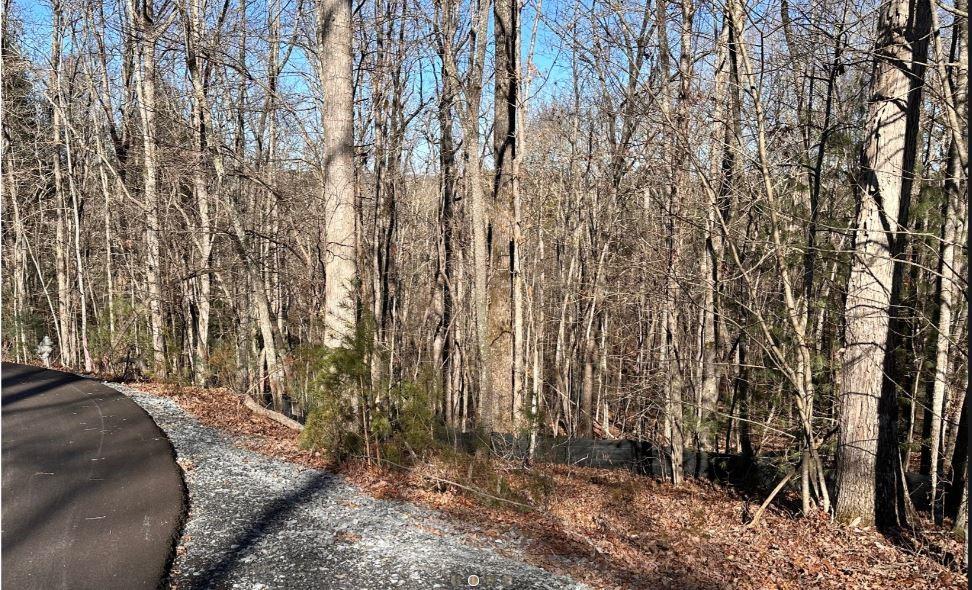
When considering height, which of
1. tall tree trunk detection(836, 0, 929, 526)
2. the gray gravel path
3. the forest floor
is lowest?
the forest floor

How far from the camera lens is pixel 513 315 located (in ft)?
31.6

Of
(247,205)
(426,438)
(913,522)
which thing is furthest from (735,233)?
(247,205)

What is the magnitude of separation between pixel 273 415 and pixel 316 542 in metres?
5.03

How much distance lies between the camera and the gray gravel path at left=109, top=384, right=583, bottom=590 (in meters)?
4.30

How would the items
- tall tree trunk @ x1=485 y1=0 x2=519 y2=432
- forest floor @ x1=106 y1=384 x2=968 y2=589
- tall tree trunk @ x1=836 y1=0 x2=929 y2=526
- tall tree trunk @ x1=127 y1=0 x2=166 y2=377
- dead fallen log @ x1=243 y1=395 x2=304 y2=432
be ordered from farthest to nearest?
tall tree trunk @ x1=127 y1=0 x2=166 y2=377 < tall tree trunk @ x1=485 y1=0 x2=519 y2=432 < dead fallen log @ x1=243 y1=395 x2=304 y2=432 < tall tree trunk @ x1=836 y1=0 x2=929 y2=526 < forest floor @ x1=106 y1=384 x2=968 y2=589

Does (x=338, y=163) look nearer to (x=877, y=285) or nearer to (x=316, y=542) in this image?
(x=316, y=542)

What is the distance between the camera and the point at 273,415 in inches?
374

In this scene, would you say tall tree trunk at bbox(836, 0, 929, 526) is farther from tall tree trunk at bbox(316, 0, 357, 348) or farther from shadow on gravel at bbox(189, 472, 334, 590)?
tall tree trunk at bbox(316, 0, 357, 348)

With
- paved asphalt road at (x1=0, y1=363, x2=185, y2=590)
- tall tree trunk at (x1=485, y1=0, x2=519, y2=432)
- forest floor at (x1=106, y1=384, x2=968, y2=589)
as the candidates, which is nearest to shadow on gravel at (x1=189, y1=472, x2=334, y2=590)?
paved asphalt road at (x1=0, y1=363, x2=185, y2=590)

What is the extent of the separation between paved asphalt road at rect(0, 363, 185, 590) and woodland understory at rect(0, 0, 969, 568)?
201cm

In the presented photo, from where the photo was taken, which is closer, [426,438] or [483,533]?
[483,533]

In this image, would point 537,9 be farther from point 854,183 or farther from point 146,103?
point 146,103

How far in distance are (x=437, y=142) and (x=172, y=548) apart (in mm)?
12514

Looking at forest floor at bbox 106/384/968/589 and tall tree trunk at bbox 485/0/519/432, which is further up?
tall tree trunk at bbox 485/0/519/432
